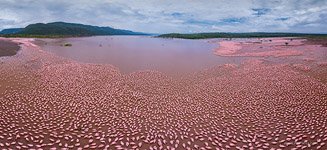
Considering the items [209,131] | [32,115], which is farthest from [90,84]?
[209,131]

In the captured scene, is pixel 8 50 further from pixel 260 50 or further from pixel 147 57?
pixel 260 50

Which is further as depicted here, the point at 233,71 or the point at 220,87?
the point at 233,71

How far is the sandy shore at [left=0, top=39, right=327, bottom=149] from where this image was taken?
9781 mm

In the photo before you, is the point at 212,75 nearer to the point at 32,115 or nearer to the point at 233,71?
the point at 233,71

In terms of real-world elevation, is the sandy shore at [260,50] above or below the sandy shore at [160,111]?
above

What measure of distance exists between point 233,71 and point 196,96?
32.3 feet

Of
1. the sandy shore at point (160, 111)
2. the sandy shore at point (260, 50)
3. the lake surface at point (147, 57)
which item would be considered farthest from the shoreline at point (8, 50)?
the sandy shore at point (260, 50)

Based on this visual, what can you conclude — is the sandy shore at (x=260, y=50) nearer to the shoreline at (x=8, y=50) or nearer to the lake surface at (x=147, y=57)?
the lake surface at (x=147, y=57)

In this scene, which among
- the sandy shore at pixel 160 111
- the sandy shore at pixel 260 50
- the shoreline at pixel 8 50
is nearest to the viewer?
the sandy shore at pixel 160 111

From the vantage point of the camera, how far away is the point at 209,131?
1079 centimetres

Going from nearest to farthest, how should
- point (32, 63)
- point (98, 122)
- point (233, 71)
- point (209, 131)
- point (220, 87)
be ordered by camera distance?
point (209, 131)
point (98, 122)
point (220, 87)
point (233, 71)
point (32, 63)

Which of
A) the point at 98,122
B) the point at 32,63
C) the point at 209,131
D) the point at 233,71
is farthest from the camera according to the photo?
the point at 32,63

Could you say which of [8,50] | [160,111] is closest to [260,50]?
[160,111]

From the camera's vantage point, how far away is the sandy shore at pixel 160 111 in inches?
385
